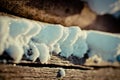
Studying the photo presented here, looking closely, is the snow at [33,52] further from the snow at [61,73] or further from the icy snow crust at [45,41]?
the snow at [61,73]

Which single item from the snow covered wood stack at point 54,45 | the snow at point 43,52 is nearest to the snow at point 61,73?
the snow covered wood stack at point 54,45

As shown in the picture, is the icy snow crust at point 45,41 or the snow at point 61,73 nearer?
the icy snow crust at point 45,41

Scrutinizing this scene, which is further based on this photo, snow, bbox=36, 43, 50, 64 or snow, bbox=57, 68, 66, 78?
snow, bbox=57, 68, 66, 78

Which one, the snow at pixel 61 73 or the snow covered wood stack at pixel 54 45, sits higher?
the snow covered wood stack at pixel 54 45

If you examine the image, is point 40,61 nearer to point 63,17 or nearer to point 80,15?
A: point 63,17

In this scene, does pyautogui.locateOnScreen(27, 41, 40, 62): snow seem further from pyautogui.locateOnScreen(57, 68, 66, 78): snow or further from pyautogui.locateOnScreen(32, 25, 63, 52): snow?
pyautogui.locateOnScreen(57, 68, 66, 78): snow

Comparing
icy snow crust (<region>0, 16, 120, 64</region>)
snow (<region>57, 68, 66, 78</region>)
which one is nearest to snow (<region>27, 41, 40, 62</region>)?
icy snow crust (<region>0, 16, 120, 64</region>)

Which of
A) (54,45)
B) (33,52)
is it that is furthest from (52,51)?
(33,52)

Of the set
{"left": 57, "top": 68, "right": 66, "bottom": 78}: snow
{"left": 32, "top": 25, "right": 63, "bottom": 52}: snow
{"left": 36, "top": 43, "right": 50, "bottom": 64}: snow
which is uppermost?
{"left": 32, "top": 25, "right": 63, "bottom": 52}: snow

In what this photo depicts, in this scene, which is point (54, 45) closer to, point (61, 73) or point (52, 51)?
point (52, 51)
